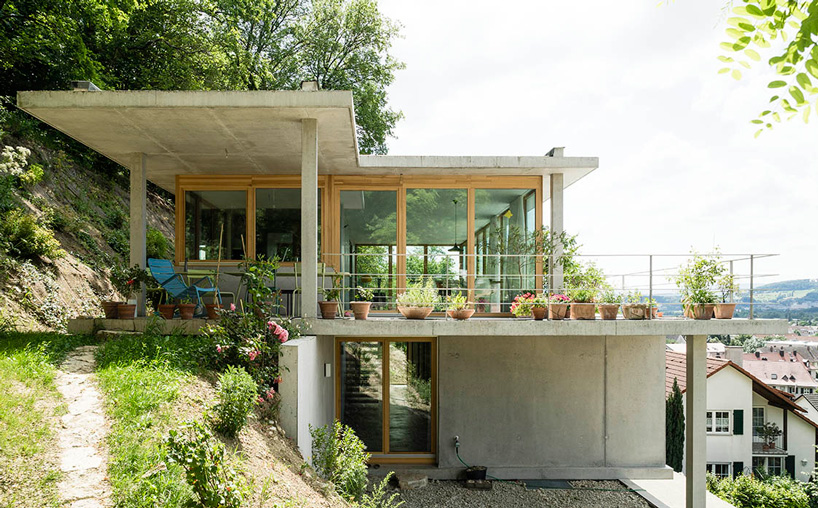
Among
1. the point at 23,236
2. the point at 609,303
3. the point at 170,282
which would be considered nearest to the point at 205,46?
the point at 23,236

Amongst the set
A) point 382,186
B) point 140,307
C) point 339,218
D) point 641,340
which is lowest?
point 641,340

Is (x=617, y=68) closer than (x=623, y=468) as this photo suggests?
No

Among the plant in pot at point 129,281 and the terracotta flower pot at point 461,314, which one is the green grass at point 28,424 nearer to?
the plant in pot at point 129,281

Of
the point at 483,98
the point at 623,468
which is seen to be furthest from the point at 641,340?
the point at 483,98

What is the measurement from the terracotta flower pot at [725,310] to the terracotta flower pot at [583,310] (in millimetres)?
1860

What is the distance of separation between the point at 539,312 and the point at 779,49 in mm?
5701

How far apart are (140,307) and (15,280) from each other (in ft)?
8.18

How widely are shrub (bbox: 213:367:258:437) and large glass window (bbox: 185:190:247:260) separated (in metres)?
5.48

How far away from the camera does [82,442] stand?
3500 millimetres

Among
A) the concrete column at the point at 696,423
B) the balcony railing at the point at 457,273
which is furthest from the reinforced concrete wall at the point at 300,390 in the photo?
the concrete column at the point at 696,423

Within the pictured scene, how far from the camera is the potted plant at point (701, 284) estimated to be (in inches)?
296

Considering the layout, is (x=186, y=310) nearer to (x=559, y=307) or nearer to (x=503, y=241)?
(x=559, y=307)

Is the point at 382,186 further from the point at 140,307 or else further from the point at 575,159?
the point at 140,307

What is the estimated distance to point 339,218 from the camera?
974cm
